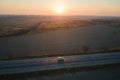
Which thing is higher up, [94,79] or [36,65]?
[36,65]

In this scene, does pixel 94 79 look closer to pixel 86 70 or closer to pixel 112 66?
pixel 86 70

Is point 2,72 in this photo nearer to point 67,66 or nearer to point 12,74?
point 12,74

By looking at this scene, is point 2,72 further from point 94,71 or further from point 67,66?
point 94,71

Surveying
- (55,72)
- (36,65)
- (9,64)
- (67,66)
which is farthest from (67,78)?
(9,64)

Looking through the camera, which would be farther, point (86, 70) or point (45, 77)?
point (86, 70)

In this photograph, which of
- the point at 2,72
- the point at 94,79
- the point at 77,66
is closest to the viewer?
the point at 94,79

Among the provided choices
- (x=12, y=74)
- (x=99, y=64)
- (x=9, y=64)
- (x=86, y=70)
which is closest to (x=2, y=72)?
(x=12, y=74)

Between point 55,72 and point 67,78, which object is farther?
point 55,72

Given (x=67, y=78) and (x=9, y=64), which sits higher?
(x=9, y=64)

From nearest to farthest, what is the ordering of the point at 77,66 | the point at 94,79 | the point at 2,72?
1. the point at 94,79
2. the point at 2,72
3. the point at 77,66
